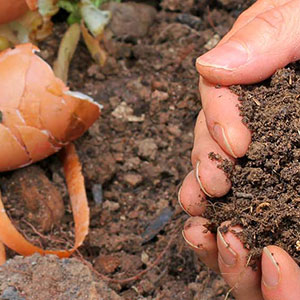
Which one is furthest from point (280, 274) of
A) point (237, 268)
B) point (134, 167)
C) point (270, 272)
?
point (134, 167)

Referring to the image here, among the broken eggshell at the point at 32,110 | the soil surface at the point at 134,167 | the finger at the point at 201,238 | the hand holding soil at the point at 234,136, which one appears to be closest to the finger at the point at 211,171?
the hand holding soil at the point at 234,136

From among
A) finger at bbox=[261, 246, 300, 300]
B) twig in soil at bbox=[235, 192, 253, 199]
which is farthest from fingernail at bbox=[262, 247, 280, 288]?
twig in soil at bbox=[235, 192, 253, 199]

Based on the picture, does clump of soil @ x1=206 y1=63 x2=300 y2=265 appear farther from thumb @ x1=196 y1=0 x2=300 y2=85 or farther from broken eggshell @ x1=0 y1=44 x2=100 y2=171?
broken eggshell @ x1=0 y1=44 x2=100 y2=171

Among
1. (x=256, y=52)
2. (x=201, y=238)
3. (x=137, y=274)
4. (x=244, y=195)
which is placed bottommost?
(x=137, y=274)

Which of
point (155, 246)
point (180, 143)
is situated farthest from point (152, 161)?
point (155, 246)

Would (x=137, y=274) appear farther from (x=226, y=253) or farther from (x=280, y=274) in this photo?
(x=280, y=274)
